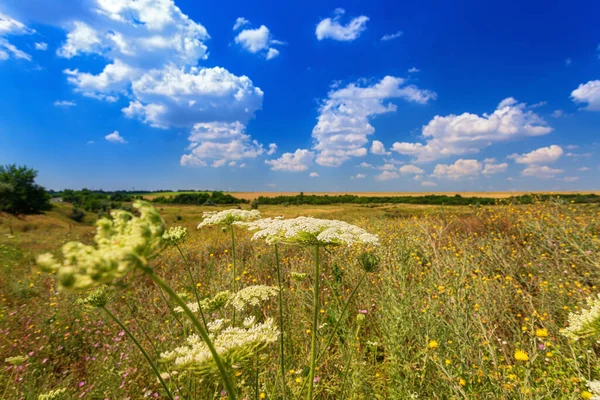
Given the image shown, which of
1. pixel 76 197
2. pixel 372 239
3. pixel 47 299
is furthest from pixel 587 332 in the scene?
pixel 76 197

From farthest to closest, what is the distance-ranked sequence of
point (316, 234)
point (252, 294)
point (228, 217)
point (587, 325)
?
point (228, 217), point (252, 294), point (316, 234), point (587, 325)

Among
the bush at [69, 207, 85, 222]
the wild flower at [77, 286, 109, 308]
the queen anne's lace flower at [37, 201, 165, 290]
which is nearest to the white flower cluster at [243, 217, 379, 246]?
the queen anne's lace flower at [37, 201, 165, 290]

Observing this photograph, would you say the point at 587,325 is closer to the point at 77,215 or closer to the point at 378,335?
the point at 378,335

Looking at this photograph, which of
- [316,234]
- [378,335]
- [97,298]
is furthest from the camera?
[378,335]

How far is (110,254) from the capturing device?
84 cm

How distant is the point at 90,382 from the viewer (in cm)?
375

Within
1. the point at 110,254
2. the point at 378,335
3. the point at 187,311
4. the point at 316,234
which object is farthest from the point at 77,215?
the point at 187,311

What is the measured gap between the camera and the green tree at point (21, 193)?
35094mm

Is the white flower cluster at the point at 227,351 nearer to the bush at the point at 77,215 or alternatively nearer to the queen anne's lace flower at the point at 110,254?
the queen anne's lace flower at the point at 110,254

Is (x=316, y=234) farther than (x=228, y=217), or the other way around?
(x=228, y=217)

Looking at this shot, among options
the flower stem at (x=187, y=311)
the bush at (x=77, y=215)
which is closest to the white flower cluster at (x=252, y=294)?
the flower stem at (x=187, y=311)

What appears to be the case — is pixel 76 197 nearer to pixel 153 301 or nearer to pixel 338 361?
pixel 153 301

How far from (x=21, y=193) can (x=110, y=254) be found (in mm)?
53074

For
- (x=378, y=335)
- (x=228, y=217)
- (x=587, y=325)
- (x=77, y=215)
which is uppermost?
(x=228, y=217)
